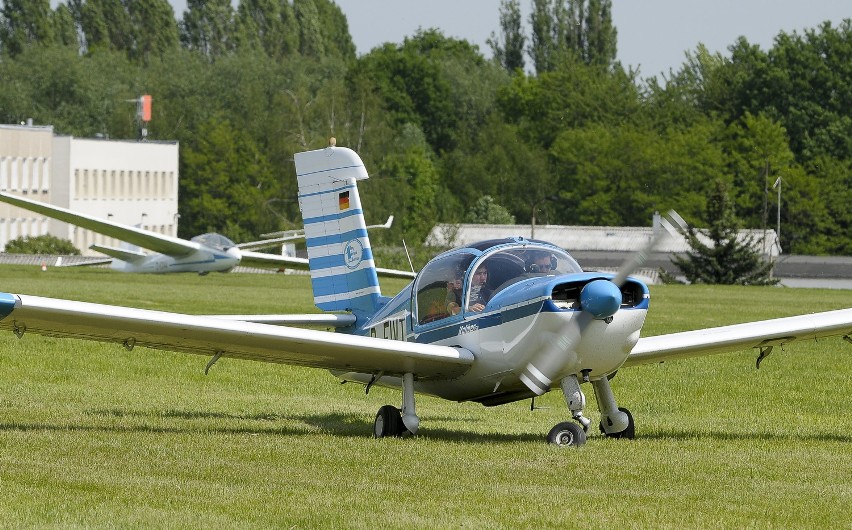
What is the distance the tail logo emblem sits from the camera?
15.4 m

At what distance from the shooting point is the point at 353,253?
1549cm

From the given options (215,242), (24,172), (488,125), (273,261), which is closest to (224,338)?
(273,261)

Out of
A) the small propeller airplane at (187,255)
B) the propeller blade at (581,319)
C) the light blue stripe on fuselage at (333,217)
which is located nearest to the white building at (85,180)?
the small propeller airplane at (187,255)

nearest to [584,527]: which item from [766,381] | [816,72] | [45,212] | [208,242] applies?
[766,381]

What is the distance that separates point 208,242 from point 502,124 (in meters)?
65.1

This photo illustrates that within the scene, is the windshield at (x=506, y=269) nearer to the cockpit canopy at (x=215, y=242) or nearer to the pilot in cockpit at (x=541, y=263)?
the pilot in cockpit at (x=541, y=263)

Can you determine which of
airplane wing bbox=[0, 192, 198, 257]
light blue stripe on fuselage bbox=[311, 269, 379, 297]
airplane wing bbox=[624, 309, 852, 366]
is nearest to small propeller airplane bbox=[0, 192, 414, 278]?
airplane wing bbox=[0, 192, 198, 257]

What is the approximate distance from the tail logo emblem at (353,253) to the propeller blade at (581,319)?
3.39 metres

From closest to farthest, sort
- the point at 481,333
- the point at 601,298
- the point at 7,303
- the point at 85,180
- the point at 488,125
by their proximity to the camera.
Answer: the point at 7,303, the point at 601,298, the point at 481,333, the point at 85,180, the point at 488,125

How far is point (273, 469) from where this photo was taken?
10469 mm

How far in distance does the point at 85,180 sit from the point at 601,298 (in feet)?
283

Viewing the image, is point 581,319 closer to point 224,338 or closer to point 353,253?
point 224,338

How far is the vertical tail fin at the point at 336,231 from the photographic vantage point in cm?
1543

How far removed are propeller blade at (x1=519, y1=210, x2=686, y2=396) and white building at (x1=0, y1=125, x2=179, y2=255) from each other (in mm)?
76341
